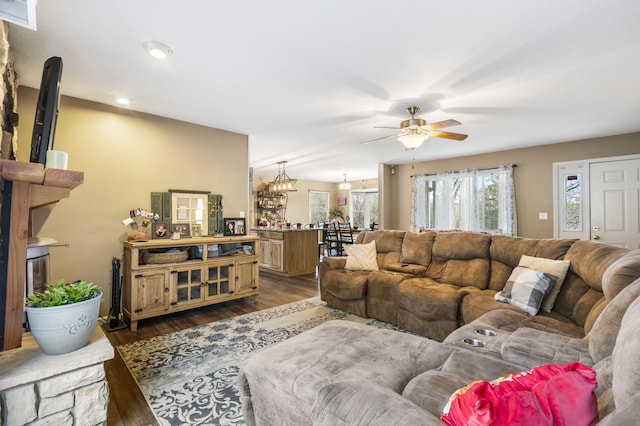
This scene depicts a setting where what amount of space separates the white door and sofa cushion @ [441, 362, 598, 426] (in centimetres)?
553

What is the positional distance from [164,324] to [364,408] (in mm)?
3154

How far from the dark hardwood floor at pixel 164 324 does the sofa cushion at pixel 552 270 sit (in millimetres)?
2873

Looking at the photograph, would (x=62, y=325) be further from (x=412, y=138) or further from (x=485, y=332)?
(x=412, y=138)

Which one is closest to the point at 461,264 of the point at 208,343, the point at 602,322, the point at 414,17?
the point at 602,322

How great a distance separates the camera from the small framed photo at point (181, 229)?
386cm

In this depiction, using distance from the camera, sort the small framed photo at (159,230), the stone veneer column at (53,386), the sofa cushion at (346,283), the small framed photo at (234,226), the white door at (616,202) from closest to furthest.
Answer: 1. the stone veneer column at (53,386)
2. the sofa cushion at (346,283)
3. the small framed photo at (159,230)
4. the small framed photo at (234,226)
5. the white door at (616,202)

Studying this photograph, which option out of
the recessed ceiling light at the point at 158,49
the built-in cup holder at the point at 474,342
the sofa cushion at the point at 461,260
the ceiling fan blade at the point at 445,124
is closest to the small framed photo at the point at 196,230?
the recessed ceiling light at the point at 158,49

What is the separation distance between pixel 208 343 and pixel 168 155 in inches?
94.7

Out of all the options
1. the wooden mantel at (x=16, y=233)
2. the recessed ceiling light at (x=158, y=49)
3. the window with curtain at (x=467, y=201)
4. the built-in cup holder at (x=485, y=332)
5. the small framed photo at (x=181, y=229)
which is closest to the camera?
the wooden mantel at (x=16, y=233)

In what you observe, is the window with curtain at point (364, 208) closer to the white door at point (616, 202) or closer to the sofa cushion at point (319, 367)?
the white door at point (616, 202)

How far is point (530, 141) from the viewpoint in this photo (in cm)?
521

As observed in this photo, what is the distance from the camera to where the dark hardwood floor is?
1.87 metres

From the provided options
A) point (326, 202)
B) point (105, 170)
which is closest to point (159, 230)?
point (105, 170)

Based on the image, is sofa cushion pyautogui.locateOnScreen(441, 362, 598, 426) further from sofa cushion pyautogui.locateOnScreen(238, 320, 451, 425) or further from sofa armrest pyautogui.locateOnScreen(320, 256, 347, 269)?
sofa armrest pyautogui.locateOnScreen(320, 256, 347, 269)
